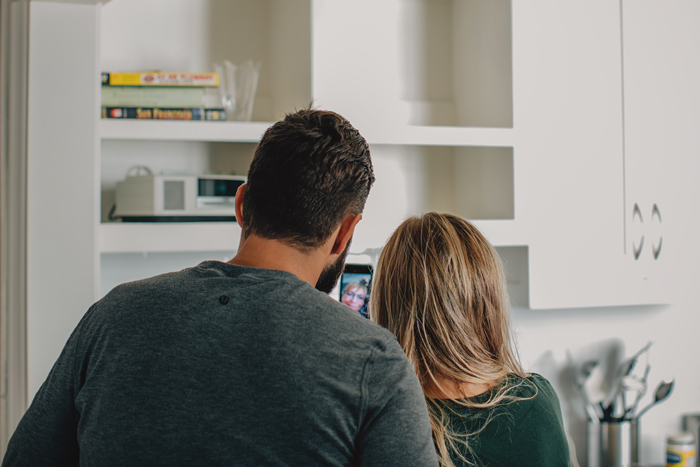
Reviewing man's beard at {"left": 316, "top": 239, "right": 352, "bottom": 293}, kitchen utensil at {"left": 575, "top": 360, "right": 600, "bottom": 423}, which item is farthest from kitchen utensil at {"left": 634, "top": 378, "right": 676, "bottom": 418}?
man's beard at {"left": 316, "top": 239, "right": 352, "bottom": 293}

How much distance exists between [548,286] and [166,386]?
128 cm

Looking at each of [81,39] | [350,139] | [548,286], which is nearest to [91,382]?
[350,139]

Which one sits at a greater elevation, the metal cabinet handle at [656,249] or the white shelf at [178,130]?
the white shelf at [178,130]

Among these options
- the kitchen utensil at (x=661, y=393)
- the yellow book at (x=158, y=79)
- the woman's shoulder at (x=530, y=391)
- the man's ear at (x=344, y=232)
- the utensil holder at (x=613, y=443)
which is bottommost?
the utensil holder at (x=613, y=443)

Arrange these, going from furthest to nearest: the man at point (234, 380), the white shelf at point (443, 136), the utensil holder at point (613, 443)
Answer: the utensil holder at point (613, 443) → the white shelf at point (443, 136) → the man at point (234, 380)

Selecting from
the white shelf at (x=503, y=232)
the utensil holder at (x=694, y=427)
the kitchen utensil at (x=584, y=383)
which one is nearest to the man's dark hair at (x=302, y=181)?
the white shelf at (x=503, y=232)

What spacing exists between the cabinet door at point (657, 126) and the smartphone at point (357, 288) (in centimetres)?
82

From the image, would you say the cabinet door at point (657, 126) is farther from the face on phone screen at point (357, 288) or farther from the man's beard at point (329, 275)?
the man's beard at point (329, 275)

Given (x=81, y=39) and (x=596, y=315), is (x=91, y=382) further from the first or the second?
(x=596, y=315)

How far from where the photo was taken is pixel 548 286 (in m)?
1.65

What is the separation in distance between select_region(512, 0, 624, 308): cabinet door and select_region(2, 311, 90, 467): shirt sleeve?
4.06 feet

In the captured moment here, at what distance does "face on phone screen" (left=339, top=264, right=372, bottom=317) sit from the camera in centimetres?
140

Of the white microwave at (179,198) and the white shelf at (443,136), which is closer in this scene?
the white microwave at (179,198)

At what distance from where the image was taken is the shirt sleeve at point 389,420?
→ 609 millimetres
